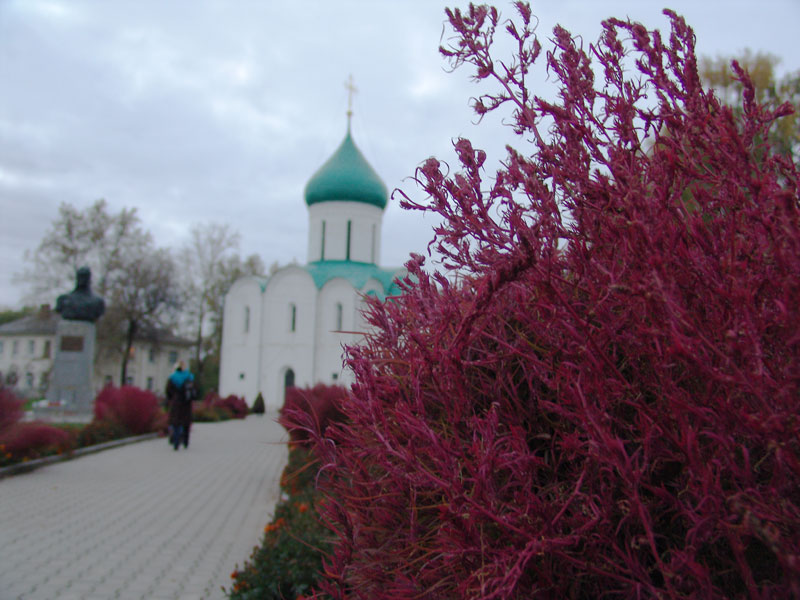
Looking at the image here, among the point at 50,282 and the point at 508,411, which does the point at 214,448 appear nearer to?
the point at 508,411

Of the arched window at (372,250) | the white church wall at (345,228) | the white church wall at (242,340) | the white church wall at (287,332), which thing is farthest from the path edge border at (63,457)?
the arched window at (372,250)

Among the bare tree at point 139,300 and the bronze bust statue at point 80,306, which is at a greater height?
the bare tree at point 139,300

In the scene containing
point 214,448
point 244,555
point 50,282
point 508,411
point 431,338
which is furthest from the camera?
point 50,282

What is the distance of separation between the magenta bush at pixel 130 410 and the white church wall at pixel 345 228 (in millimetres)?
18443

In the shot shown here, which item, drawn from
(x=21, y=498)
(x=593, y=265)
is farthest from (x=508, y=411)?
(x=21, y=498)

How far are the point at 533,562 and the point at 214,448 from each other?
14769mm

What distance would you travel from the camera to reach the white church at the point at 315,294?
32.8m

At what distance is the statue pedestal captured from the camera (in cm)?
1794

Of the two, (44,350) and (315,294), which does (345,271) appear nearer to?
(315,294)

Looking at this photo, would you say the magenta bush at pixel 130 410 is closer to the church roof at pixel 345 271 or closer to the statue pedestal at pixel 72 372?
the statue pedestal at pixel 72 372

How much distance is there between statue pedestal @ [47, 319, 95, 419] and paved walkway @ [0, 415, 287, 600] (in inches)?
270

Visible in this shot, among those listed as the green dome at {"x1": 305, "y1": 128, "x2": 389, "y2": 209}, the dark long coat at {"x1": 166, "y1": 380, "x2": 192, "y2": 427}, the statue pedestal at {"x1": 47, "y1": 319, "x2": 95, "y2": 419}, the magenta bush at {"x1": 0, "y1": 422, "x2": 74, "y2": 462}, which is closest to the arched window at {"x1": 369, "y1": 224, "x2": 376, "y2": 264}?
the green dome at {"x1": 305, "y1": 128, "x2": 389, "y2": 209}

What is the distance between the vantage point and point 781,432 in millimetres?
1126

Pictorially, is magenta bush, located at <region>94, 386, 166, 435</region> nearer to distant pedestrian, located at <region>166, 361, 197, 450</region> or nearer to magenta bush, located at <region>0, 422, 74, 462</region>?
distant pedestrian, located at <region>166, 361, 197, 450</region>
